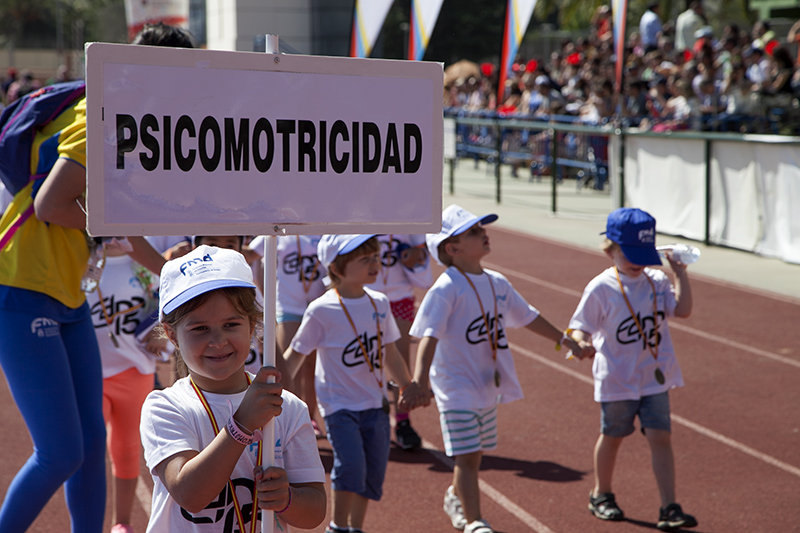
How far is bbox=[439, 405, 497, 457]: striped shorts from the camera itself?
4.53 meters

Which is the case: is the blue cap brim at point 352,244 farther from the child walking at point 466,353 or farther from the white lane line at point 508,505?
the white lane line at point 508,505

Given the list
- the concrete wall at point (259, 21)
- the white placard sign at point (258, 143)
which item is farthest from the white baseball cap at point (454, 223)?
the concrete wall at point (259, 21)

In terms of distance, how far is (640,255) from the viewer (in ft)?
15.9

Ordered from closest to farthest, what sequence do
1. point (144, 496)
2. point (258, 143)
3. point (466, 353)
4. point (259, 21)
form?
point (258, 143) → point (466, 353) → point (144, 496) → point (259, 21)

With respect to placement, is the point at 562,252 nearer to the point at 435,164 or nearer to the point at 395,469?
the point at 395,469

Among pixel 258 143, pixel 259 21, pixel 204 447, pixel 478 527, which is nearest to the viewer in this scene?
pixel 258 143

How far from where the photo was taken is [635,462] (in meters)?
5.64

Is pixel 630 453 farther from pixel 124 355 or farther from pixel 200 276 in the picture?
pixel 200 276

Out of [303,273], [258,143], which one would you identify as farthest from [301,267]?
[258,143]

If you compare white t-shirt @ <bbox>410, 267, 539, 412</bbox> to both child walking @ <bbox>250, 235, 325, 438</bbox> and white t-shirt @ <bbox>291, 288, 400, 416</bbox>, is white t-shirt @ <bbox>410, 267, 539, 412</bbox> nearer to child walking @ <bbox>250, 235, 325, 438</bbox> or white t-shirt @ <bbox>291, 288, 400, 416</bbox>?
white t-shirt @ <bbox>291, 288, 400, 416</bbox>

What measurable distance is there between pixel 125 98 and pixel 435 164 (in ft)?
2.78

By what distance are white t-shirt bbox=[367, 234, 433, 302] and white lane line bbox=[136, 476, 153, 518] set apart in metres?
2.04

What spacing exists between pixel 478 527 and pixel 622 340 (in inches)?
49.5

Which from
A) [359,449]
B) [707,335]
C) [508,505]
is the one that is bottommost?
[508,505]
